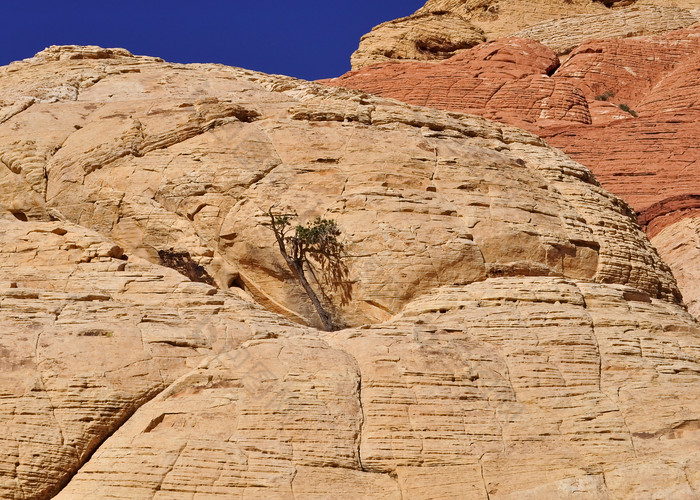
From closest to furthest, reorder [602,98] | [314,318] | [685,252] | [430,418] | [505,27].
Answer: [430,418] < [314,318] < [685,252] < [602,98] < [505,27]

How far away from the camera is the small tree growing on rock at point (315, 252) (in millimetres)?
18250

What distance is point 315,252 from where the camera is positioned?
1839 centimetres

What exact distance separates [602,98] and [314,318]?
3011 cm

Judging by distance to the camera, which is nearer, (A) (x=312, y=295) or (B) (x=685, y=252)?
(A) (x=312, y=295)

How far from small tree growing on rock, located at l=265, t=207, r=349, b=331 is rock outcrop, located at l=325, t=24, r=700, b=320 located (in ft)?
40.4

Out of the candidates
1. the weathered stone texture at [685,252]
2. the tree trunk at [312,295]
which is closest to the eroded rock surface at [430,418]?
the tree trunk at [312,295]

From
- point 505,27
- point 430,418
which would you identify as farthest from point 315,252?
point 505,27

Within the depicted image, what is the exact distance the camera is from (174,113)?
21641 mm

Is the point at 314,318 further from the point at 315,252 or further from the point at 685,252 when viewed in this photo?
the point at 685,252

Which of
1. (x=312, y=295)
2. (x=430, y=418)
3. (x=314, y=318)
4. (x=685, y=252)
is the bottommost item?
(x=430, y=418)

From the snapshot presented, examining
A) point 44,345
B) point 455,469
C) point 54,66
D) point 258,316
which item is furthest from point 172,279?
point 54,66

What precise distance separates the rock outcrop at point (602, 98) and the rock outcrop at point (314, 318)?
972 centimetres

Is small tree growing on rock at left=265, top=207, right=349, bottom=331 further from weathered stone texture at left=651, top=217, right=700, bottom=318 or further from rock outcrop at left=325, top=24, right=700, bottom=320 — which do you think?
rock outcrop at left=325, top=24, right=700, bottom=320

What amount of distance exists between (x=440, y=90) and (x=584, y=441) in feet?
97.3
